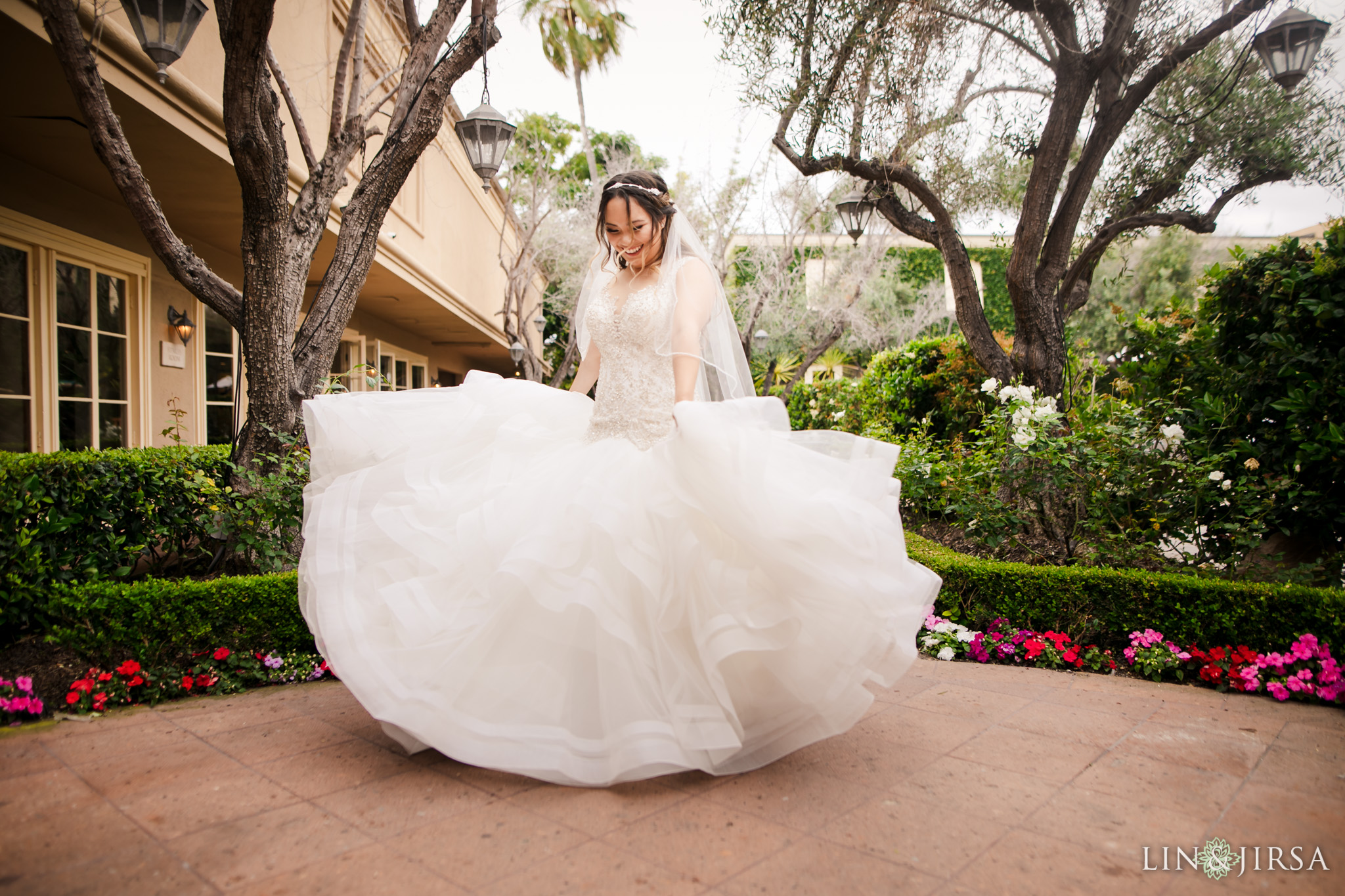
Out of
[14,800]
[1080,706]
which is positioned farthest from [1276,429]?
[14,800]

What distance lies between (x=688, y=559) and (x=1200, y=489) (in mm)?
3565

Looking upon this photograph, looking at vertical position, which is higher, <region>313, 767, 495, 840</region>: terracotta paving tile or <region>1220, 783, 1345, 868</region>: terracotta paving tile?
<region>313, 767, 495, 840</region>: terracotta paving tile

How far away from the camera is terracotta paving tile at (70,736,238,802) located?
2309 millimetres

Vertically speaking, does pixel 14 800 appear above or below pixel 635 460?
below

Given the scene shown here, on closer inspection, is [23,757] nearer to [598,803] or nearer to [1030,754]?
[598,803]

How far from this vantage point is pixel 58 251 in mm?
6043

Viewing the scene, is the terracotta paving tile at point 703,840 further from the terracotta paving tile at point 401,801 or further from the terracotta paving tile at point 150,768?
the terracotta paving tile at point 150,768

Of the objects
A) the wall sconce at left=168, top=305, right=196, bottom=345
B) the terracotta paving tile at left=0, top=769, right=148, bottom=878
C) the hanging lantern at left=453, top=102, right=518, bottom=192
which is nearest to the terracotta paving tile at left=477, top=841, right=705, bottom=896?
the terracotta paving tile at left=0, top=769, right=148, bottom=878

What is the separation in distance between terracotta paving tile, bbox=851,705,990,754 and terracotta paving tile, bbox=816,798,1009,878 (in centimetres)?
54

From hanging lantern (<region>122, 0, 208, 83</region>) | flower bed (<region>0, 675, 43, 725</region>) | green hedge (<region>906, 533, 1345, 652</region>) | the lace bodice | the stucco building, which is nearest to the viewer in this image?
flower bed (<region>0, 675, 43, 725</region>)

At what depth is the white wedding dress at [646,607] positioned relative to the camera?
2.25 m

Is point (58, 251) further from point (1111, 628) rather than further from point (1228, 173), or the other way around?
point (1228, 173)

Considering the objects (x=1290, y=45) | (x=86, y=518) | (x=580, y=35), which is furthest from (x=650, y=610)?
(x=580, y=35)

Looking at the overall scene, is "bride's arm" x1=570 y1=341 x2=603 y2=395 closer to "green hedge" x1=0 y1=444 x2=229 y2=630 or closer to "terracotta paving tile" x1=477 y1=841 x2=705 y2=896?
"terracotta paving tile" x1=477 y1=841 x2=705 y2=896
